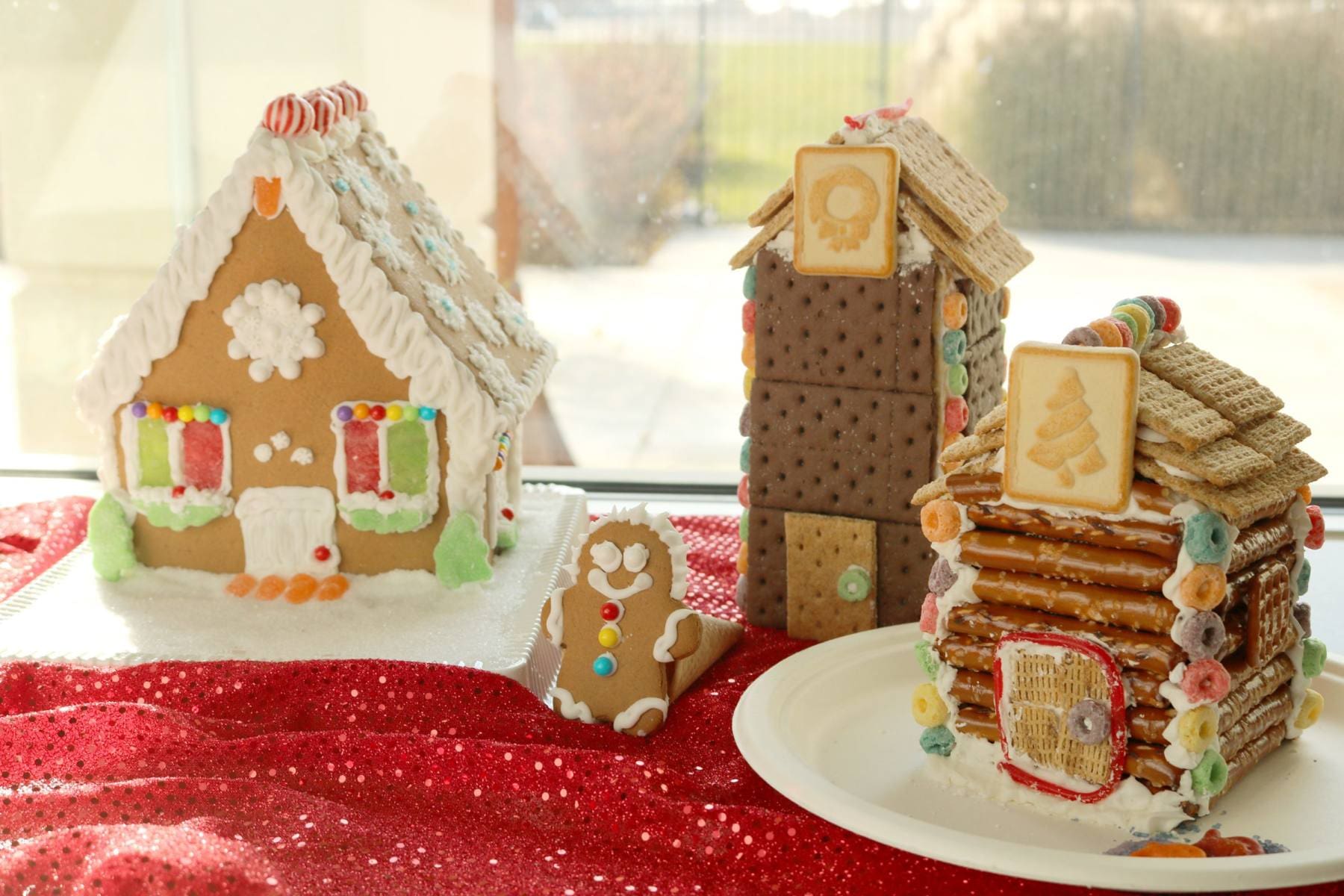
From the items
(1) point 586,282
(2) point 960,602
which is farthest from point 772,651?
(1) point 586,282

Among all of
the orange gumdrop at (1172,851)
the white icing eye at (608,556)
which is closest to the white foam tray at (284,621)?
the white icing eye at (608,556)

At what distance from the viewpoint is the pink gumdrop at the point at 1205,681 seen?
6.10 ft

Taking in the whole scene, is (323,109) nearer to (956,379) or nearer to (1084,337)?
(956,379)

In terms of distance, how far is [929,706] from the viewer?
2100 mm

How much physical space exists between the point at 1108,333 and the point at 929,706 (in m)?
0.57

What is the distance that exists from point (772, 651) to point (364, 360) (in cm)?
87

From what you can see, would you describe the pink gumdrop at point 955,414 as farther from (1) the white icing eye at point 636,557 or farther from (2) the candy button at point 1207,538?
(2) the candy button at point 1207,538

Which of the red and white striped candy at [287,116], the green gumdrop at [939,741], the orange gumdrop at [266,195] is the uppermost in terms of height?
the red and white striped candy at [287,116]

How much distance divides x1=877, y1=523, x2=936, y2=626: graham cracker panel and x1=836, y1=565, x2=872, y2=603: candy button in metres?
0.03

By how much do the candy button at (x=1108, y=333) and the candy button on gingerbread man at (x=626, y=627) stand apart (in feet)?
2.40

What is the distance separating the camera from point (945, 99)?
4.00 metres

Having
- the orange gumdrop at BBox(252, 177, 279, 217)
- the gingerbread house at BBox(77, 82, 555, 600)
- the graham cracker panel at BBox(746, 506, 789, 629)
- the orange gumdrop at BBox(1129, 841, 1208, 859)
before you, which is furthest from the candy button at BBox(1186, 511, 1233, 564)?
the orange gumdrop at BBox(252, 177, 279, 217)

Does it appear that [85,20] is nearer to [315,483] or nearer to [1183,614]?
[315,483]

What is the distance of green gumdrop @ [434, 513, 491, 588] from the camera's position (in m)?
2.68
